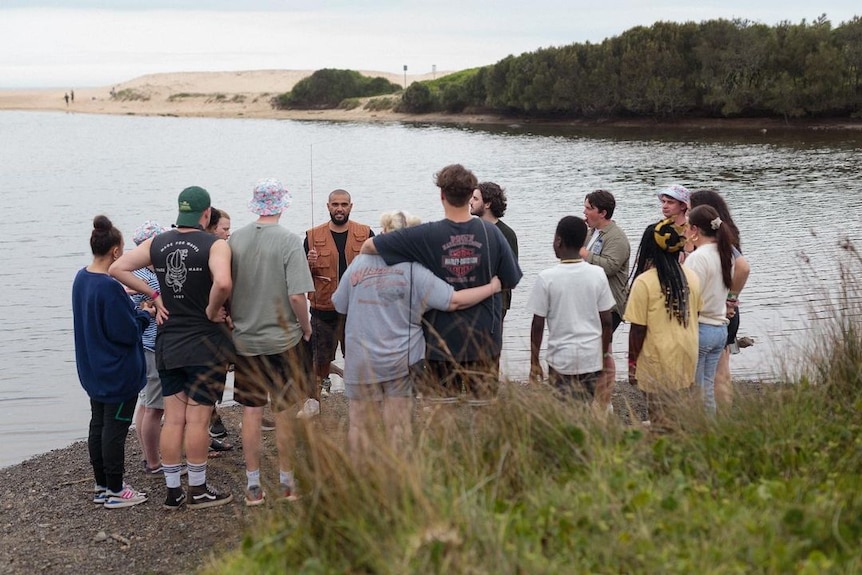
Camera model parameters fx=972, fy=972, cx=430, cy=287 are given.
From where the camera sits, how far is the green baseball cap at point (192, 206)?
20.5ft

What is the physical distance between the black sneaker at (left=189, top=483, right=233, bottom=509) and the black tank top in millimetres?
989

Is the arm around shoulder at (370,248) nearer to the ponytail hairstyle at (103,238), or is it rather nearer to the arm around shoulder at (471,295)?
the arm around shoulder at (471,295)

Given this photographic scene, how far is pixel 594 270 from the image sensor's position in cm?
604

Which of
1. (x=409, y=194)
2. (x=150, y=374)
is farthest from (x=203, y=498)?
(x=409, y=194)

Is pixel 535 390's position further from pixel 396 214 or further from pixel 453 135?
pixel 453 135

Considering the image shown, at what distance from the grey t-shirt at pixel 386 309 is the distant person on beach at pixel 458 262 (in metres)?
0.07

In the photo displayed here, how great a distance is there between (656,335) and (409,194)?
2901 centimetres

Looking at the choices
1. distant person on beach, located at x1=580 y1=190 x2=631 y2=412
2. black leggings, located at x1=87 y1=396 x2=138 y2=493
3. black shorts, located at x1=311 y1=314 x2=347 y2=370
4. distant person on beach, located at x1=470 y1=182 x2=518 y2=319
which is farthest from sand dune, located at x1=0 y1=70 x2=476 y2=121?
black leggings, located at x1=87 y1=396 x2=138 y2=493

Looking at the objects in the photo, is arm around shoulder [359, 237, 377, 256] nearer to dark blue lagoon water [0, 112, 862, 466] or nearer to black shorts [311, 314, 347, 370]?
dark blue lagoon water [0, 112, 862, 466]

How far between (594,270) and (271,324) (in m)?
2.11

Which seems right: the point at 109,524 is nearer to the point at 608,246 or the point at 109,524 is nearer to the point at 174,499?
the point at 174,499

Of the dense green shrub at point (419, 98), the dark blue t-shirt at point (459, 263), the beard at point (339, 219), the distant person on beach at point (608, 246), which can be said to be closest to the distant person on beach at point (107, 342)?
the beard at point (339, 219)

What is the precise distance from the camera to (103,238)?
6.55 m

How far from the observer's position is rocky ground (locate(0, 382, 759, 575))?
607 centimetres
